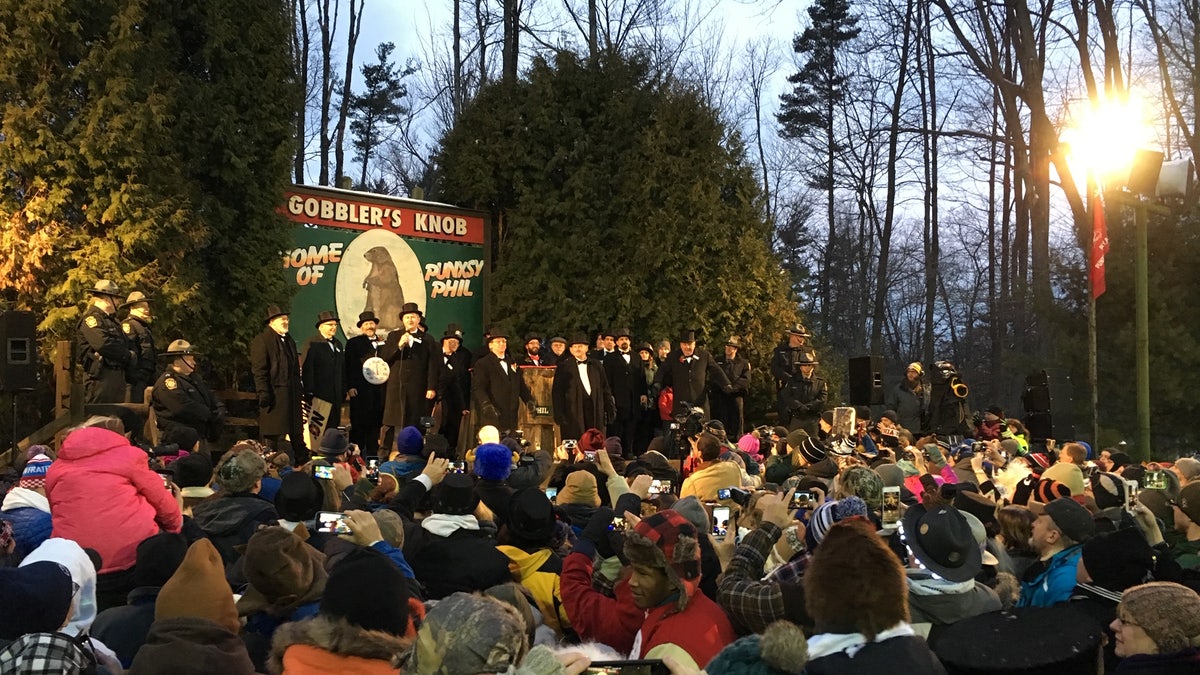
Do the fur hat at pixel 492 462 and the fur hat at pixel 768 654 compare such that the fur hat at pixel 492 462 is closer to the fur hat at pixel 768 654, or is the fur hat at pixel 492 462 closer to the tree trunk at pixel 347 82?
the fur hat at pixel 768 654

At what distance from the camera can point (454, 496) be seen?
15.9ft

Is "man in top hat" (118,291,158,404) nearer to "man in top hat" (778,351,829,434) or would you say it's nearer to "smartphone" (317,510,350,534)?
"smartphone" (317,510,350,534)

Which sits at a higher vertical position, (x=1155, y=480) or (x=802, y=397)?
(x=802, y=397)

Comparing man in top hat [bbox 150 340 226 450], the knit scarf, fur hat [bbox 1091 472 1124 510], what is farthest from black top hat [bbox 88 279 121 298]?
the knit scarf

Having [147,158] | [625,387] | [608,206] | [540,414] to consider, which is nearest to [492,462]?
[147,158]

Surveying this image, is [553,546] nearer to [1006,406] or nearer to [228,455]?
[228,455]

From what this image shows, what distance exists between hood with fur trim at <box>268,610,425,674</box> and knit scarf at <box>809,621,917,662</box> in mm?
1060

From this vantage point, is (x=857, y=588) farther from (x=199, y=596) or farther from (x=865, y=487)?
(x=199, y=596)

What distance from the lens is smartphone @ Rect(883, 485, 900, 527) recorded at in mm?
4812

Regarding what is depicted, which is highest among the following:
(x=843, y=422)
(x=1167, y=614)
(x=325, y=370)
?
(x=325, y=370)

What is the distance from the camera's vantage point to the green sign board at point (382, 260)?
54.5 ft

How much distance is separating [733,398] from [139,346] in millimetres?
8977

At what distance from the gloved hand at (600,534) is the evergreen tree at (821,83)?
108 ft

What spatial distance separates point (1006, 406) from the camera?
29.0 meters
